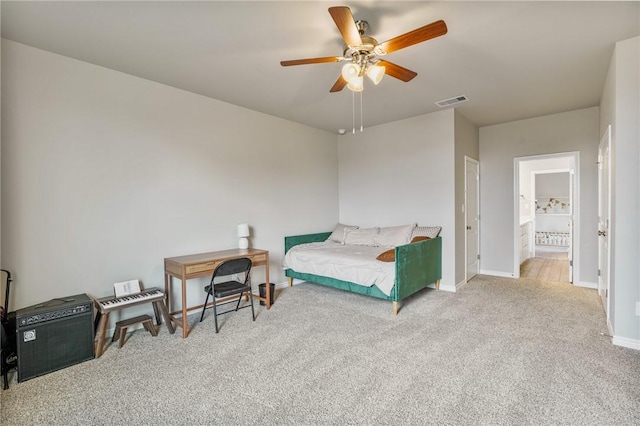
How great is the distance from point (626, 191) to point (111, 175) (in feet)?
15.4

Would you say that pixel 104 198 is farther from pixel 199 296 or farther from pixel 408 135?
pixel 408 135

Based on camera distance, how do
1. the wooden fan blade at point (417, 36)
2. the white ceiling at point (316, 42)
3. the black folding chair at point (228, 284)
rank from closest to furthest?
the wooden fan blade at point (417, 36), the white ceiling at point (316, 42), the black folding chair at point (228, 284)

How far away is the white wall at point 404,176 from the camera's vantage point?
449cm

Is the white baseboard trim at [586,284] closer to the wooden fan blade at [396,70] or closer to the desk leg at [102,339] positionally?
the wooden fan blade at [396,70]

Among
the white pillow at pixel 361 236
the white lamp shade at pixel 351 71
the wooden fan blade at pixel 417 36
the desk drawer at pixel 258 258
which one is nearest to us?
the wooden fan blade at pixel 417 36

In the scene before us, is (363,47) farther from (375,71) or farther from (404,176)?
(404,176)

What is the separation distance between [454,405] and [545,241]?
8551 millimetres

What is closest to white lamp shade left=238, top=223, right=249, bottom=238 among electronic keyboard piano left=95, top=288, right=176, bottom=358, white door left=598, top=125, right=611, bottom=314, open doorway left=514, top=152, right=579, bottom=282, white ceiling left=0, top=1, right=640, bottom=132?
electronic keyboard piano left=95, top=288, right=176, bottom=358

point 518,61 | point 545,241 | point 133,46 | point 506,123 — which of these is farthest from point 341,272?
point 545,241

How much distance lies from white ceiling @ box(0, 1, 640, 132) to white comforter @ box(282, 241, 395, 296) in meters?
2.08

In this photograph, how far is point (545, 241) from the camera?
27.9 feet

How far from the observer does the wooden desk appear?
119 inches

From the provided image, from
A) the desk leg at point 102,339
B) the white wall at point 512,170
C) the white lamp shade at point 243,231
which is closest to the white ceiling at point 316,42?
the white wall at point 512,170

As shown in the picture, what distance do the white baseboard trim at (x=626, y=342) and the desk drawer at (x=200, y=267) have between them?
3.79 meters
